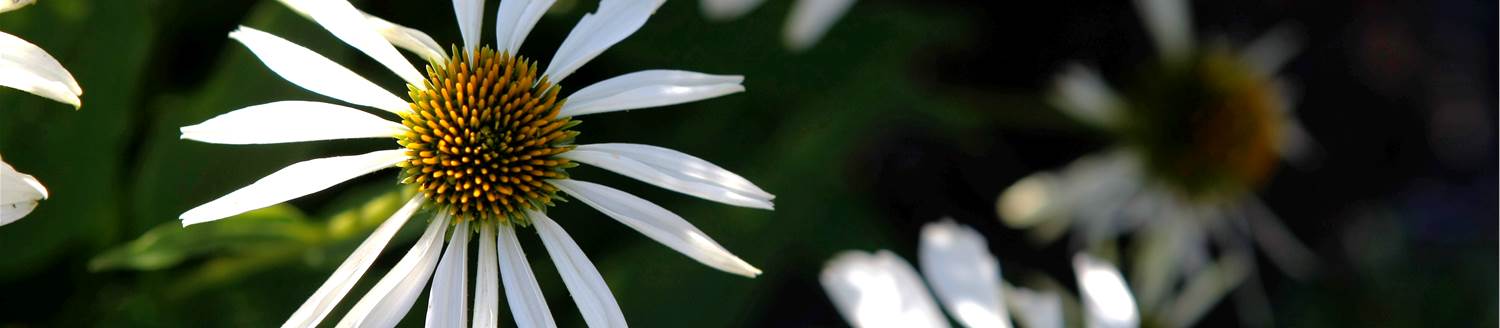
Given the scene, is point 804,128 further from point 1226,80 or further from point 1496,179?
point 1496,179

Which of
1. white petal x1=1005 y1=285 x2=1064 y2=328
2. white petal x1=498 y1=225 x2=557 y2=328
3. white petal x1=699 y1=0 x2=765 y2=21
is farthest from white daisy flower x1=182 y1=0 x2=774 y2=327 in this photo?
white petal x1=1005 y1=285 x2=1064 y2=328

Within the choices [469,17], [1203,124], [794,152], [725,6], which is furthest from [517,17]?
[1203,124]

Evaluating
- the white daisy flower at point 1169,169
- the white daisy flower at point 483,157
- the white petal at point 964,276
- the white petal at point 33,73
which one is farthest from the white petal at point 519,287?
the white daisy flower at point 1169,169

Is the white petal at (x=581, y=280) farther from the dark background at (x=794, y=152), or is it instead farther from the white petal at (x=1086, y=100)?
the white petal at (x=1086, y=100)

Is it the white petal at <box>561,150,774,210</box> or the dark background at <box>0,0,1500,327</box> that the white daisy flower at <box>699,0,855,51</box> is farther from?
the white petal at <box>561,150,774,210</box>

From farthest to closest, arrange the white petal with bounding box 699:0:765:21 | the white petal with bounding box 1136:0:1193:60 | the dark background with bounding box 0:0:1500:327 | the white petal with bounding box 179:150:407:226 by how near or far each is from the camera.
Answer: the white petal with bounding box 1136:0:1193:60 → the white petal with bounding box 699:0:765:21 → the dark background with bounding box 0:0:1500:327 → the white petal with bounding box 179:150:407:226

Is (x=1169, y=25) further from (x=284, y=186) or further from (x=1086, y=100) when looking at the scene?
(x=284, y=186)

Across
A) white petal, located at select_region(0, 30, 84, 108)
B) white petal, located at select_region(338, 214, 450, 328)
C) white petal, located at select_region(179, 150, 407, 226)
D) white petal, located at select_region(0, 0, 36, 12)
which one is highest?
white petal, located at select_region(0, 0, 36, 12)
